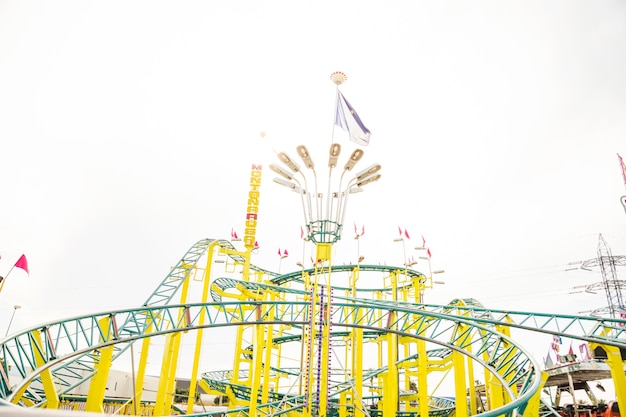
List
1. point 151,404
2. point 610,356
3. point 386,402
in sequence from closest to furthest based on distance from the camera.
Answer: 1. point 610,356
2. point 386,402
3. point 151,404

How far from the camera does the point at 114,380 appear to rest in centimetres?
3775

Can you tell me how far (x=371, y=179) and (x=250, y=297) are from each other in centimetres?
1491

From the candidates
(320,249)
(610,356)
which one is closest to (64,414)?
(320,249)

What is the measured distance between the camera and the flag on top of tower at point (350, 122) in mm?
13227

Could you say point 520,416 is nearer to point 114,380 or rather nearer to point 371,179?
point 371,179

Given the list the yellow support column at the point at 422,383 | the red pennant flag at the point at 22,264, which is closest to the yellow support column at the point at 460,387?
the yellow support column at the point at 422,383

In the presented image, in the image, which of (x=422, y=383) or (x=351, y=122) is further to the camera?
(x=422, y=383)

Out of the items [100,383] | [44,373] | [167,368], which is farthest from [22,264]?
[167,368]

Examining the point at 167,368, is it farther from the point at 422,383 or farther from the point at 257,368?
the point at 422,383

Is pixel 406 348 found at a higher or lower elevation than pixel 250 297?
lower

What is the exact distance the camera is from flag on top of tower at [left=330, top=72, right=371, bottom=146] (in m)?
13.2

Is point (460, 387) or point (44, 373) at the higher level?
point (44, 373)

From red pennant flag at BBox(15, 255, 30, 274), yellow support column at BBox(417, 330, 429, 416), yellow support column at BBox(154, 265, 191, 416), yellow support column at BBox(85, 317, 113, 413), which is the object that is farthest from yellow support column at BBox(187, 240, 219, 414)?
yellow support column at BBox(417, 330, 429, 416)

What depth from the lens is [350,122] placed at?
526 inches
